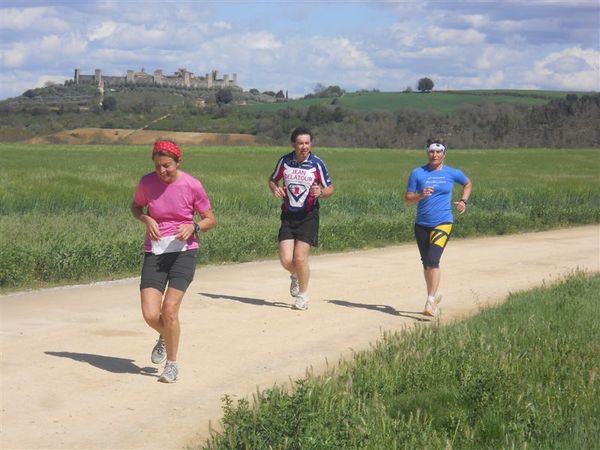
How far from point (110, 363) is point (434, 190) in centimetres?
471

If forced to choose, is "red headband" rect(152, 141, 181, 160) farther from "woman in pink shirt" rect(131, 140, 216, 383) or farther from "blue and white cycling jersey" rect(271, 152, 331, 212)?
"blue and white cycling jersey" rect(271, 152, 331, 212)

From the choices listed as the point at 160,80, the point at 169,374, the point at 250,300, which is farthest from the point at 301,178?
the point at 160,80

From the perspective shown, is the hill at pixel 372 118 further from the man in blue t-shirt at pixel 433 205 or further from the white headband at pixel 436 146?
the white headband at pixel 436 146

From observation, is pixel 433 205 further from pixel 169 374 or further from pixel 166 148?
pixel 169 374

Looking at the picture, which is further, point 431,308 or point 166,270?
point 431,308

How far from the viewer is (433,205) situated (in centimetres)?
1255

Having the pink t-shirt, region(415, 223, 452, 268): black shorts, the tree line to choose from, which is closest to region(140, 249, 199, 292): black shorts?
the pink t-shirt

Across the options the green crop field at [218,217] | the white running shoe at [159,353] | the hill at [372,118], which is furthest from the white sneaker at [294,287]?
the hill at [372,118]

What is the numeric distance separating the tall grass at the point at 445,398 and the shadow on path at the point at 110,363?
4.21 ft

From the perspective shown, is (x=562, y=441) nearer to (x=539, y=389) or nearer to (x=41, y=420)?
(x=539, y=389)

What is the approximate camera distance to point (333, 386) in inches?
305

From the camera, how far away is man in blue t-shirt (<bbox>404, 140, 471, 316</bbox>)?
40.8ft

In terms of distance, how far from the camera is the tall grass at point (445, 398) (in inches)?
263

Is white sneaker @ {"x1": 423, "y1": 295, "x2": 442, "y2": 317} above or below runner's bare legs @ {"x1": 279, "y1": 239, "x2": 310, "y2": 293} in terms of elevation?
below
